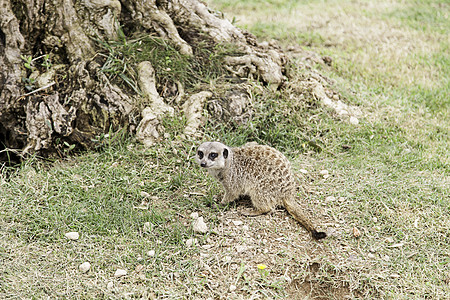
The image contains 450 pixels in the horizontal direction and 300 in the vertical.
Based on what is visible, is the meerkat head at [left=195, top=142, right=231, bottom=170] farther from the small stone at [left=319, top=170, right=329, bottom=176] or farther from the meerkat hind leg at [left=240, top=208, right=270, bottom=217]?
the small stone at [left=319, top=170, right=329, bottom=176]

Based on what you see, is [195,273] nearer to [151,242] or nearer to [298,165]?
[151,242]

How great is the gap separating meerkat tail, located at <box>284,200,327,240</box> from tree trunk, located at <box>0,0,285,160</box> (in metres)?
1.42

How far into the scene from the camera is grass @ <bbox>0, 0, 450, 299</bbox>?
11.1ft

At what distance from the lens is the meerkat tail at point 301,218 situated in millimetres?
3693

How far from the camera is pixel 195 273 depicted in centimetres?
345

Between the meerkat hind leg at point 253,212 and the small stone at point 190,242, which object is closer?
the small stone at point 190,242

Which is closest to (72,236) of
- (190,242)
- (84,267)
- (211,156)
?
(84,267)

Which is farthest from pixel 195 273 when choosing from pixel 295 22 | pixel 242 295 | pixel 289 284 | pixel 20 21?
pixel 295 22

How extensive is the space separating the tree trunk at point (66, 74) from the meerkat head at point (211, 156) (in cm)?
98

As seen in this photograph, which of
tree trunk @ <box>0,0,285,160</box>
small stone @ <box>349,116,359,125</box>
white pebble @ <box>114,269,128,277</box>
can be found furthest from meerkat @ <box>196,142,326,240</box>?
small stone @ <box>349,116,359,125</box>

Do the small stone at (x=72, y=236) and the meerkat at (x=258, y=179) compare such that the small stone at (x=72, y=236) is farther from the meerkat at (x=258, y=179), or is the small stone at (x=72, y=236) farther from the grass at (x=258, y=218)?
the meerkat at (x=258, y=179)

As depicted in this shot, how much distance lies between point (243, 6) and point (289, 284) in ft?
22.0

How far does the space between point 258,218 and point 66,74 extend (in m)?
2.54

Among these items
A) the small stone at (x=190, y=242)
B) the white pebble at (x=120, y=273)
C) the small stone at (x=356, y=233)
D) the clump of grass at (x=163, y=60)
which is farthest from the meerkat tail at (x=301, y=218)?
the clump of grass at (x=163, y=60)
